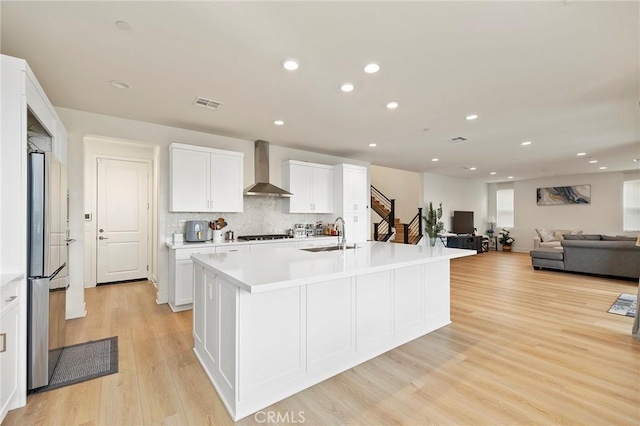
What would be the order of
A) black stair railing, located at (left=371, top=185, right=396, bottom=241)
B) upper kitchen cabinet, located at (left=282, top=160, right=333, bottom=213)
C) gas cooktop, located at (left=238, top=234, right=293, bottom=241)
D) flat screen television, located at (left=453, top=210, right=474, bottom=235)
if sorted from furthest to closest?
1. flat screen television, located at (left=453, top=210, right=474, bottom=235)
2. black stair railing, located at (left=371, top=185, right=396, bottom=241)
3. upper kitchen cabinet, located at (left=282, top=160, right=333, bottom=213)
4. gas cooktop, located at (left=238, top=234, right=293, bottom=241)

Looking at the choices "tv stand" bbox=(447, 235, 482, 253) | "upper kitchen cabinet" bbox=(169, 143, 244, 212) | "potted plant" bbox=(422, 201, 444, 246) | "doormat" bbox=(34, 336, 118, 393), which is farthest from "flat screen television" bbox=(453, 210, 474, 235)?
"doormat" bbox=(34, 336, 118, 393)

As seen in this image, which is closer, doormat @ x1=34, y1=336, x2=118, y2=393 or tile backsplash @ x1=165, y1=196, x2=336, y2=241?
doormat @ x1=34, y1=336, x2=118, y2=393

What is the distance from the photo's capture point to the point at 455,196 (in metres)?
10.4

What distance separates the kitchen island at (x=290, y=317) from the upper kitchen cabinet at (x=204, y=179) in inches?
76.4

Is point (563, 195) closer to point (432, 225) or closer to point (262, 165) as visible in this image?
point (432, 225)

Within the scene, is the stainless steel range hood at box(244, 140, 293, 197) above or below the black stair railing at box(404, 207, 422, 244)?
above

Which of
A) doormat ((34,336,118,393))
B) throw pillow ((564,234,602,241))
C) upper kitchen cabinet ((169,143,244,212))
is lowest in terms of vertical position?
doormat ((34,336,118,393))

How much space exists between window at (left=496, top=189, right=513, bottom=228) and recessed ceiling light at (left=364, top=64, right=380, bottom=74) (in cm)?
1116

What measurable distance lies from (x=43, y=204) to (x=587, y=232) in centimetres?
1279

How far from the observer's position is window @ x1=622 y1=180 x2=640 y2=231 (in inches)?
340

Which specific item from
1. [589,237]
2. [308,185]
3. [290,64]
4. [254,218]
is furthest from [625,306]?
[254,218]

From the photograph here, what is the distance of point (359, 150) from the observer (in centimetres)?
595

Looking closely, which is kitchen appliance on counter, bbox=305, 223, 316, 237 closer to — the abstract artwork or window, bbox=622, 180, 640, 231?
the abstract artwork

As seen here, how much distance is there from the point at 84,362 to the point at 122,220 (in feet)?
12.2
